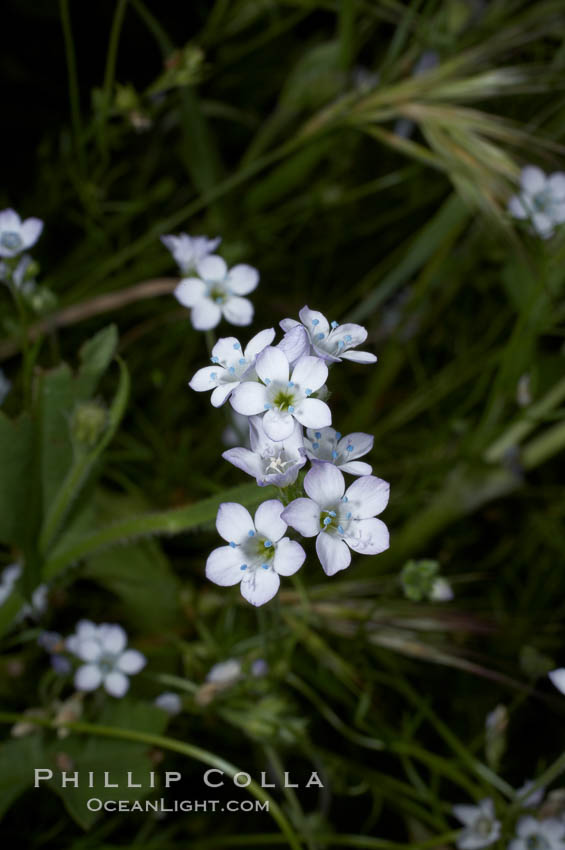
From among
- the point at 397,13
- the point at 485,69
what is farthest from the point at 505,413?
the point at 397,13

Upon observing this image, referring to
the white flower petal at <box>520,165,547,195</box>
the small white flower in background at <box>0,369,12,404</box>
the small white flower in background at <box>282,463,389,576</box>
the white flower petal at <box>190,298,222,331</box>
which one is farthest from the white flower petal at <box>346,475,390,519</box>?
the small white flower in background at <box>0,369,12,404</box>

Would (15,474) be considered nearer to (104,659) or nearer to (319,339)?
(104,659)

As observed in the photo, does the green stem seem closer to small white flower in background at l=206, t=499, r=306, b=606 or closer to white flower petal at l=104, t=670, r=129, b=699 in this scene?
white flower petal at l=104, t=670, r=129, b=699

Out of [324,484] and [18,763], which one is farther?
[18,763]

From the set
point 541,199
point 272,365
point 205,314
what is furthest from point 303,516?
point 541,199

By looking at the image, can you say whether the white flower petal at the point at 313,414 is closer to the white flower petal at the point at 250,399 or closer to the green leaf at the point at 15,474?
the white flower petal at the point at 250,399

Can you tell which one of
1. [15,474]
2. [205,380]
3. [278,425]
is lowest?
[278,425]
